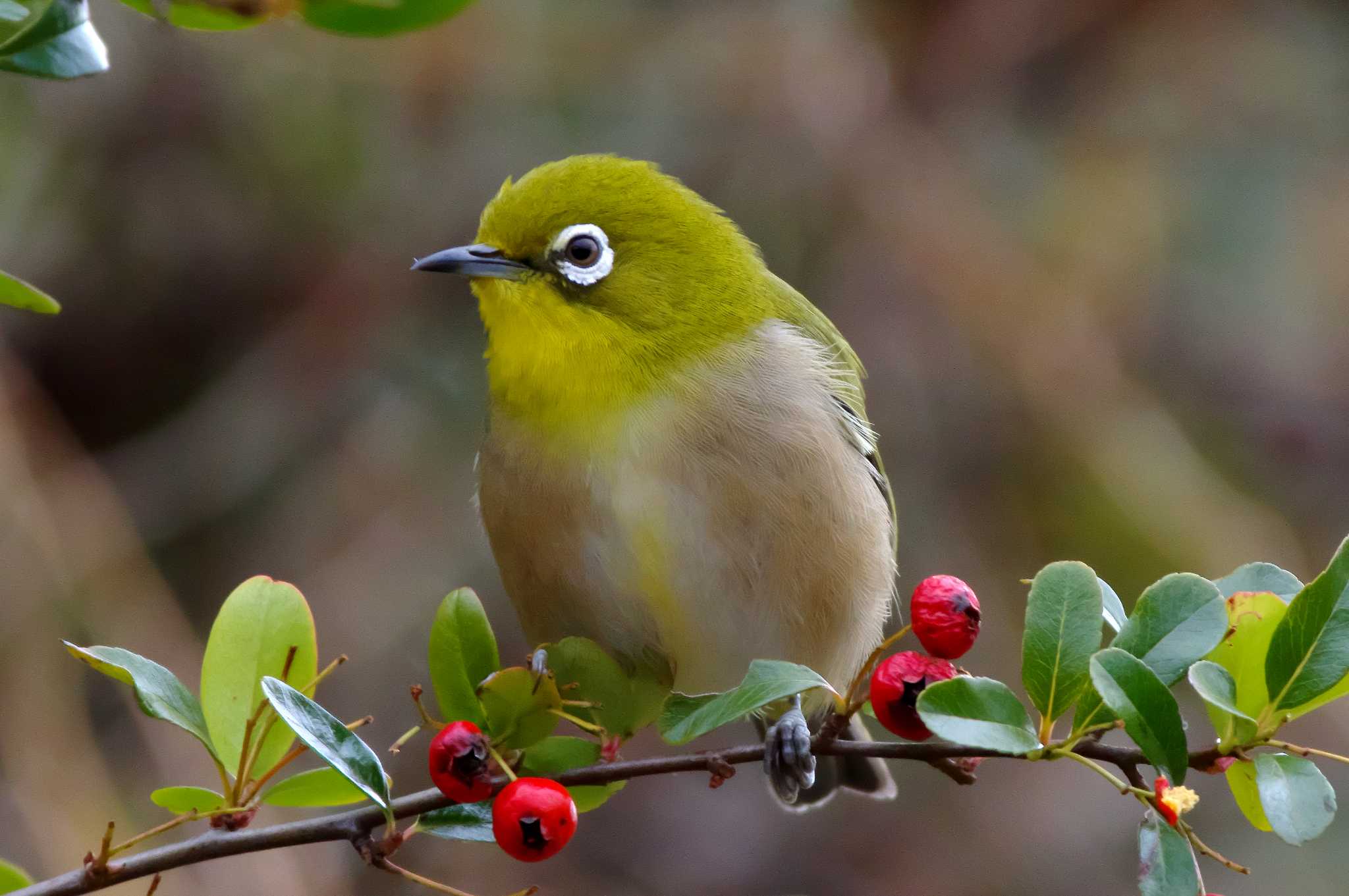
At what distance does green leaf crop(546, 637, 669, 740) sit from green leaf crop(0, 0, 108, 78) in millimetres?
1439

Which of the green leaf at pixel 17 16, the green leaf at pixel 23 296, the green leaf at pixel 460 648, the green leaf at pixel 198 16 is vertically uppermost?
the green leaf at pixel 17 16

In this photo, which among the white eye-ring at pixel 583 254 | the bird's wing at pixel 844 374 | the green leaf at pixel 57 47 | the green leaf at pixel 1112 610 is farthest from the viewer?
the bird's wing at pixel 844 374

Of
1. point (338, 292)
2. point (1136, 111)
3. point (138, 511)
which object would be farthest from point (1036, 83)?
point (138, 511)

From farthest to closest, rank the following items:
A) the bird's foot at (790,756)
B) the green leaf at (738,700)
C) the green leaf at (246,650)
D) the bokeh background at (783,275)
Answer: the bokeh background at (783,275) < the bird's foot at (790,756) < the green leaf at (246,650) < the green leaf at (738,700)

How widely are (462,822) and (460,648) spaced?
351 mm

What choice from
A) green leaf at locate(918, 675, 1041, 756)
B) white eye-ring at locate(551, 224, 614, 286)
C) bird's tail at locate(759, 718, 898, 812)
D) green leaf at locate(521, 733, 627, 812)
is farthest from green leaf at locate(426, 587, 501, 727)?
bird's tail at locate(759, 718, 898, 812)

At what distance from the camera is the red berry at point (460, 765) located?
8.24 ft

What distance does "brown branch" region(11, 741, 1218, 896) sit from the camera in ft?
6.83

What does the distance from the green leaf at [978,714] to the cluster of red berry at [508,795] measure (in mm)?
736

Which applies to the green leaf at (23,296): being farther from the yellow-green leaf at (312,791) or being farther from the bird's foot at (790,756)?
the bird's foot at (790,756)

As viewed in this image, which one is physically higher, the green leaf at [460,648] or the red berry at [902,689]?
the green leaf at [460,648]

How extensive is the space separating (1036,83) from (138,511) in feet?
18.2

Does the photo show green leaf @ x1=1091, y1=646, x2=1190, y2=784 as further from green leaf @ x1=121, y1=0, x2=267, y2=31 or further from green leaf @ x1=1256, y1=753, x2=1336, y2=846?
green leaf @ x1=121, y1=0, x2=267, y2=31

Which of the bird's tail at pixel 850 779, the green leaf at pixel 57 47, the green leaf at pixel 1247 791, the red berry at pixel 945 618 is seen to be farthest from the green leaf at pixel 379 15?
the bird's tail at pixel 850 779
